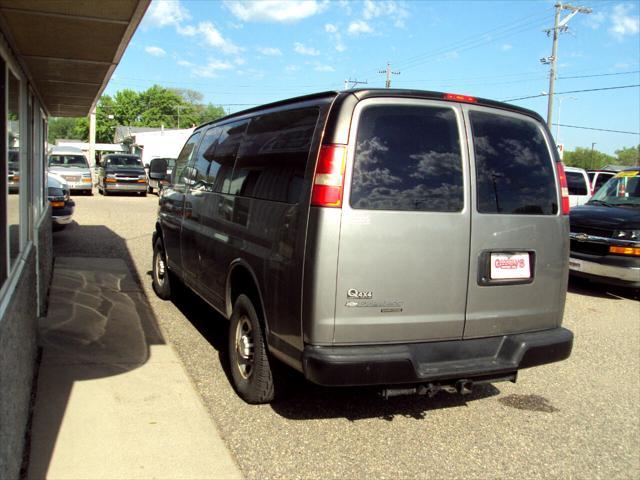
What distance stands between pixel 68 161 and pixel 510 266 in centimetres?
2412

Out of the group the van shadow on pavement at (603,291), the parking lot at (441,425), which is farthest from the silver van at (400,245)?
the van shadow on pavement at (603,291)

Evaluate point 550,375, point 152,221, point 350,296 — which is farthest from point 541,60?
point 350,296

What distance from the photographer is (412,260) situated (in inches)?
135

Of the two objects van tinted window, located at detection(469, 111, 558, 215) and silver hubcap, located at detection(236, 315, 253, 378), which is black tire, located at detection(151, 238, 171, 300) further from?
van tinted window, located at detection(469, 111, 558, 215)

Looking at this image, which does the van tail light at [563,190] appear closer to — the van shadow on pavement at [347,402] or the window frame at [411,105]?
the window frame at [411,105]

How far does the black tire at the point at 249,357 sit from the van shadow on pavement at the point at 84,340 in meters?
0.85

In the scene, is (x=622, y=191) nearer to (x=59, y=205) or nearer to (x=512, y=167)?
(x=512, y=167)

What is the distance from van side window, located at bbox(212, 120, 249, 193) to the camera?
4.85 meters

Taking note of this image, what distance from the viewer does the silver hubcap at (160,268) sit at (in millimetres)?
7215

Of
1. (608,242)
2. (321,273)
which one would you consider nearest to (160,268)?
(321,273)

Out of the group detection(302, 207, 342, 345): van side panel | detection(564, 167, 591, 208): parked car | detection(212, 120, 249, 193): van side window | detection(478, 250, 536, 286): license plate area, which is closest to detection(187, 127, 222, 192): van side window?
detection(212, 120, 249, 193): van side window

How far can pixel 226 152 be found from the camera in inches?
200

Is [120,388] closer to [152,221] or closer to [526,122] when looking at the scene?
[526,122]

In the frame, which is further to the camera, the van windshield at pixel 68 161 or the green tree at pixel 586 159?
the green tree at pixel 586 159
